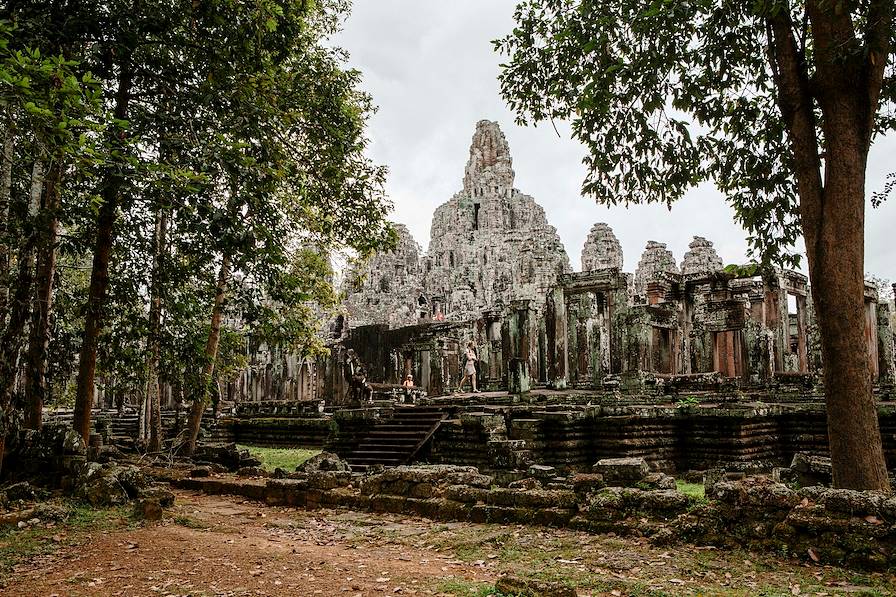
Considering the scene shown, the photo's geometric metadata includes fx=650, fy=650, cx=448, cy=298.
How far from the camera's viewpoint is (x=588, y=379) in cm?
1909

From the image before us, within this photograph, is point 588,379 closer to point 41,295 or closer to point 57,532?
point 41,295

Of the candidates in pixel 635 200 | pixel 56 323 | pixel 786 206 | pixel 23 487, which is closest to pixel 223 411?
pixel 56 323

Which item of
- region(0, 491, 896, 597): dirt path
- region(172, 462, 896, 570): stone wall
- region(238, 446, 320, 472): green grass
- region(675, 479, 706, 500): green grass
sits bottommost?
region(238, 446, 320, 472): green grass

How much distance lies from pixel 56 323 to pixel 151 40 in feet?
17.8

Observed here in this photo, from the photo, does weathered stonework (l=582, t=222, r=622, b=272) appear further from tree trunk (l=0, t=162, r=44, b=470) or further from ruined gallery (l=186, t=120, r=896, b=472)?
tree trunk (l=0, t=162, r=44, b=470)

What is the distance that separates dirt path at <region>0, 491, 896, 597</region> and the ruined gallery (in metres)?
4.89

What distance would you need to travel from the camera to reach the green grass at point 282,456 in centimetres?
1400

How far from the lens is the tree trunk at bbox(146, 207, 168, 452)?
10.6 meters

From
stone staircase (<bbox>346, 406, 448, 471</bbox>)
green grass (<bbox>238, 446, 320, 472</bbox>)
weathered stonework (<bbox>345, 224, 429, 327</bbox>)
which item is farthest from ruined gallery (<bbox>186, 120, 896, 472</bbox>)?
weathered stonework (<bbox>345, 224, 429, 327</bbox>)

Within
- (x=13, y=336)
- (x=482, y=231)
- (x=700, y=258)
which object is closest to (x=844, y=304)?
(x=13, y=336)

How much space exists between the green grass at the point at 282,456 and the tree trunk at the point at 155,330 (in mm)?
2405

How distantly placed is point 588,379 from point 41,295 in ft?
46.2

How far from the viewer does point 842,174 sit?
657 centimetres

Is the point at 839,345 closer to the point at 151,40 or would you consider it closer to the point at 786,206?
the point at 786,206
